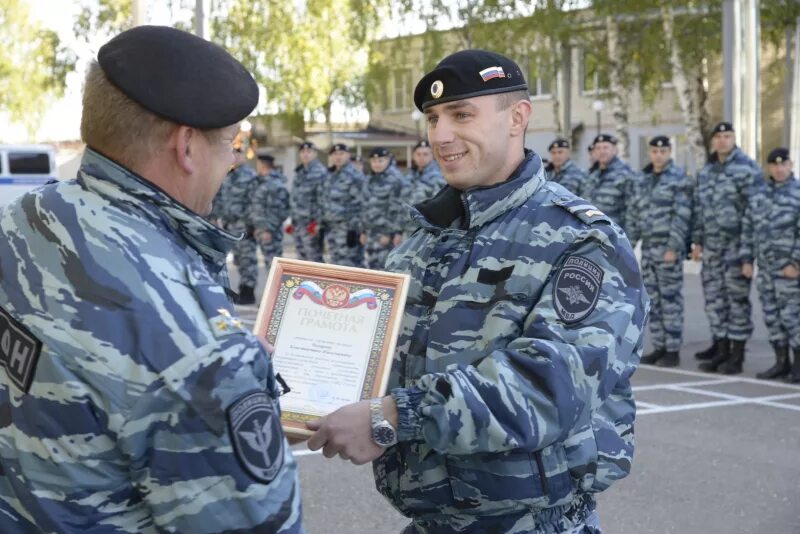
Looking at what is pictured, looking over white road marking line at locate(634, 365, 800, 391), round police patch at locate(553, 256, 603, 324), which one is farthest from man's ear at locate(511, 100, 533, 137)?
white road marking line at locate(634, 365, 800, 391)

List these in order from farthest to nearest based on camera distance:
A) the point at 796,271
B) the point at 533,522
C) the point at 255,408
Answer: the point at 796,271 → the point at 533,522 → the point at 255,408

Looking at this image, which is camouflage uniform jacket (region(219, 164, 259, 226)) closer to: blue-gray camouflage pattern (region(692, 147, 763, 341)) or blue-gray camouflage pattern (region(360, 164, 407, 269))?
blue-gray camouflage pattern (region(360, 164, 407, 269))

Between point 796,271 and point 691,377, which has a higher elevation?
point 796,271

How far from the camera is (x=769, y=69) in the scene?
3184 centimetres

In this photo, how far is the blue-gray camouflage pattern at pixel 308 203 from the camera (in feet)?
54.3

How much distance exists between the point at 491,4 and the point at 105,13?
14572mm

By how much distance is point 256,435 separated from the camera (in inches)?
61.1

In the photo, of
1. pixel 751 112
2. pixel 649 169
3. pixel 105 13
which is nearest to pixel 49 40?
pixel 105 13

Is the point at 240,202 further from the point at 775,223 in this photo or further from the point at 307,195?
the point at 775,223

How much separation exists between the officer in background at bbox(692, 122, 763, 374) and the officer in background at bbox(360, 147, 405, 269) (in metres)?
5.57

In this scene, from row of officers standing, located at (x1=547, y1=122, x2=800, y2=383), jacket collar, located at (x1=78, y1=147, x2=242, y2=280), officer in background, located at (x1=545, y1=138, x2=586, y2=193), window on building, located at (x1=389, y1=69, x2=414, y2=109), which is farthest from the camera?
window on building, located at (x1=389, y1=69, x2=414, y2=109)

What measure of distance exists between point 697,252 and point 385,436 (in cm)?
881

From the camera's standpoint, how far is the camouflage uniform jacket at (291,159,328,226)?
54.3ft

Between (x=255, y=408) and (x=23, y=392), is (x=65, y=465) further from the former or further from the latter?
(x=255, y=408)
